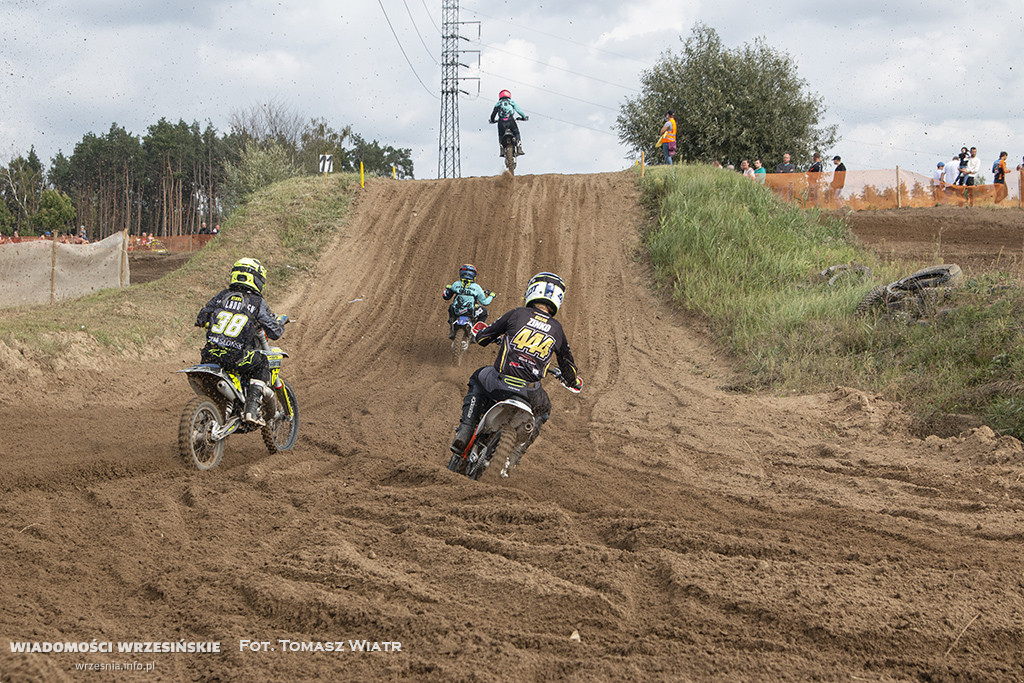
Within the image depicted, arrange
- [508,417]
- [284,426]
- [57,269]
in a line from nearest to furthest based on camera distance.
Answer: [508,417] → [284,426] → [57,269]

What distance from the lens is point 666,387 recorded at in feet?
40.0

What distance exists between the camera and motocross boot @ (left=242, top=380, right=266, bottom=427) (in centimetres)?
739

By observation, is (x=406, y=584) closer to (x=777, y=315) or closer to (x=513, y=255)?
(x=777, y=315)

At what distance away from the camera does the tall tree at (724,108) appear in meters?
38.5

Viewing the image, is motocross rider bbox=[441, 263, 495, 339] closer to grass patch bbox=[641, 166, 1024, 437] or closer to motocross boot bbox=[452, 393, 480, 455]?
grass patch bbox=[641, 166, 1024, 437]

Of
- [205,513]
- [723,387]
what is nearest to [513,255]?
[723,387]

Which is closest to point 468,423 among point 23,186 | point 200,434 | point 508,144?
point 200,434

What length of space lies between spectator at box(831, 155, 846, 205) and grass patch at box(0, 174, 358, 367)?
1536 cm

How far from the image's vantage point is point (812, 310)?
13.2 m

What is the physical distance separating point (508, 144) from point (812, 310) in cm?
1146

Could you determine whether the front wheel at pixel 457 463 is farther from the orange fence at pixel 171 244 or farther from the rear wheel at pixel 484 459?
the orange fence at pixel 171 244

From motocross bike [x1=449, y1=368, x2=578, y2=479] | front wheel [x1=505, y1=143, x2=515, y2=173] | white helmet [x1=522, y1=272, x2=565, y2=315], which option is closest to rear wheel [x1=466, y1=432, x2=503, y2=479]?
motocross bike [x1=449, y1=368, x2=578, y2=479]

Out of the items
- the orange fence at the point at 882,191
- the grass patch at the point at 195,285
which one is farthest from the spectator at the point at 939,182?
the grass patch at the point at 195,285

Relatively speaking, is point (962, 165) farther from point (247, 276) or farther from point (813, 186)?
point (247, 276)
